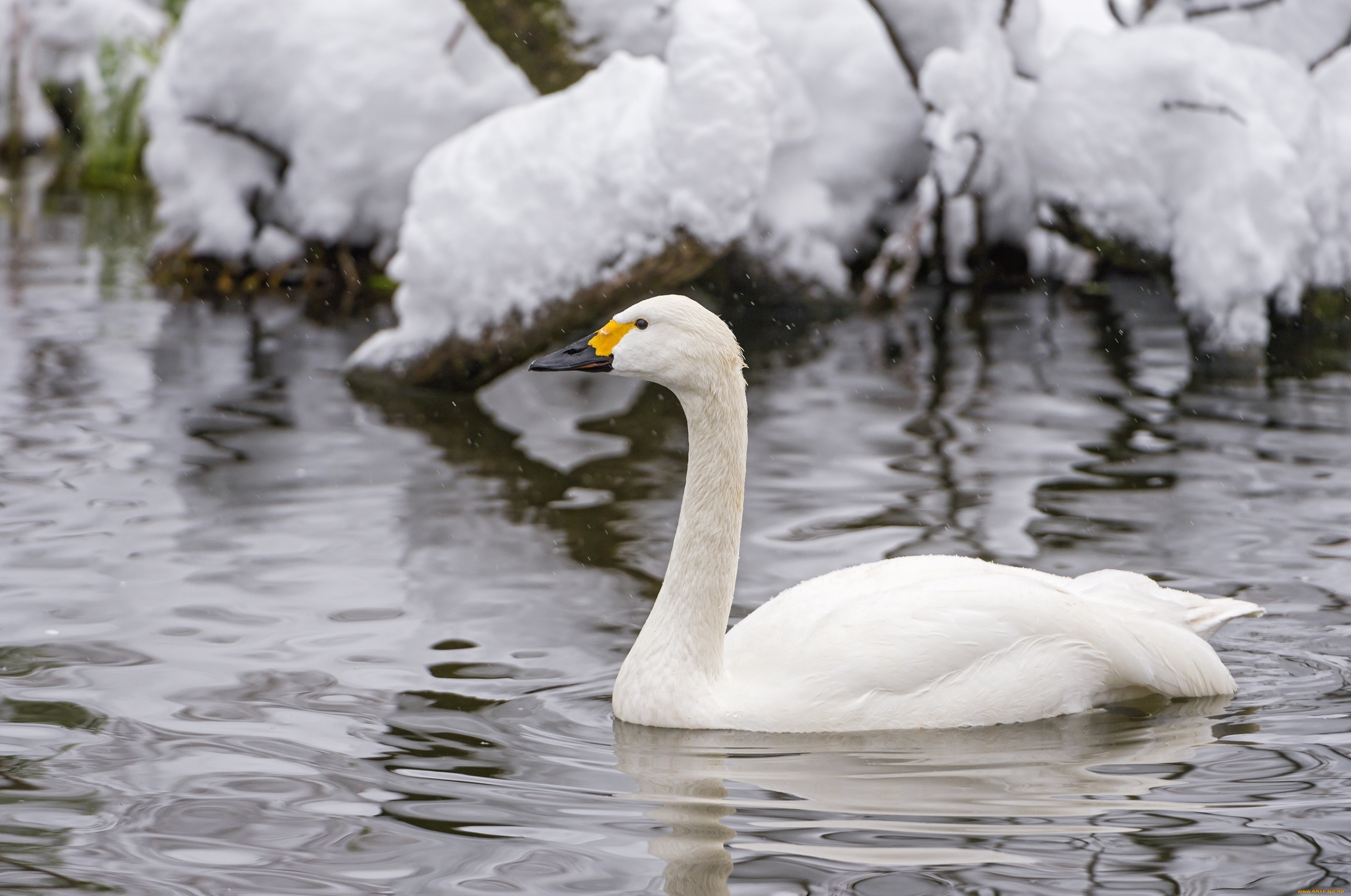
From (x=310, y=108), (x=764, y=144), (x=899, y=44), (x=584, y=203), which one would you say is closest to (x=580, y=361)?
(x=584, y=203)

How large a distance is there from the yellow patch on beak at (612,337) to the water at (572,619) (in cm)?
111

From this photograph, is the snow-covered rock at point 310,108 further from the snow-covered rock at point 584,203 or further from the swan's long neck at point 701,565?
the swan's long neck at point 701,565

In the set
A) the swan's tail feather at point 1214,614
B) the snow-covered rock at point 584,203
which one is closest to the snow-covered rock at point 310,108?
the snow-covered rock at point 584,203

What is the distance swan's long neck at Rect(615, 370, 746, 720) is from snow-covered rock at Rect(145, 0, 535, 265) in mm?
9539

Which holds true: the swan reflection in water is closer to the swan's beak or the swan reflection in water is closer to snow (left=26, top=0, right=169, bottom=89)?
the swan's beak

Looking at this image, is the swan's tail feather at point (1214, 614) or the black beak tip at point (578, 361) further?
the swan's tail feather at point (1214, 614)

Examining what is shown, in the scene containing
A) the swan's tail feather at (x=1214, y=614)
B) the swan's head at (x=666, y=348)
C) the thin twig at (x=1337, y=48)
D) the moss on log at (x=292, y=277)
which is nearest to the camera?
the swan's head at (x=666, y=348)

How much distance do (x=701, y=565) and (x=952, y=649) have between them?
798 millimetres

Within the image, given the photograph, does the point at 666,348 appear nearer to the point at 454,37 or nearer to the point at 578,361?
the point at 578,361

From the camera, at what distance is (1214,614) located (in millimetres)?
5188

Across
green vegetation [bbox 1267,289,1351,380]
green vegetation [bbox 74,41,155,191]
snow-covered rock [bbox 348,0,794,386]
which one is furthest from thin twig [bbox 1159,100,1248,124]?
green vegetation [bbox 74,41,155,191]

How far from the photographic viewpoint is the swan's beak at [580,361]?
499 cm

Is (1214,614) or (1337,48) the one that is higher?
(1337,48)

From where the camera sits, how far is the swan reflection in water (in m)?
3.89
